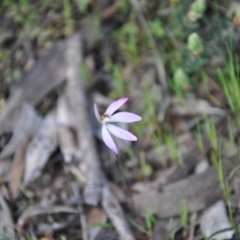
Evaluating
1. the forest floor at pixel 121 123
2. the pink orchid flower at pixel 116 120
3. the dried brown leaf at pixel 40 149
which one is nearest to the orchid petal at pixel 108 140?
the pink orchid flower at pixel 116 120

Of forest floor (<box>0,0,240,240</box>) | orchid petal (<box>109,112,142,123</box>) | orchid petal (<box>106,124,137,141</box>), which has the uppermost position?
orchid petal (<box>109,112,142,123</box>)

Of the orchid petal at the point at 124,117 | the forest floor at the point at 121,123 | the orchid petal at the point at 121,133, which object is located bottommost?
the forest floor at the point at 121,123

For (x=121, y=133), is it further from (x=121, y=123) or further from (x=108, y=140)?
(x=121, y=123)

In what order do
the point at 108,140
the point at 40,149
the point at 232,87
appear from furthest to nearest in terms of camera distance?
the point at 40,149, the point at 232,87, the point at 108,140

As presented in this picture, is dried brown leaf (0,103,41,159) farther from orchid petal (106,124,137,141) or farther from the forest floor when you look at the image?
orchid petal (106,124,137,141)

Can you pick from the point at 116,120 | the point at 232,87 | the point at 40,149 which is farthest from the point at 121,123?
the point at 116,120

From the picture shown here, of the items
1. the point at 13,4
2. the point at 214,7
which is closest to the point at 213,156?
the point at 214,7

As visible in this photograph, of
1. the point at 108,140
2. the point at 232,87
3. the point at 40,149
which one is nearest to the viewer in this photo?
the point at 108,140

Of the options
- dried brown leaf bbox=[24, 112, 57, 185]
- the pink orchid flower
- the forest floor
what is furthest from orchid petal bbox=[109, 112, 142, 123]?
dried brown leaf bbox=[24, 112, 57, 185]

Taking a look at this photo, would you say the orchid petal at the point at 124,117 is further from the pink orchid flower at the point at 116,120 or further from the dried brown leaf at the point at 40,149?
the dried brown leaf at the point at 40,149

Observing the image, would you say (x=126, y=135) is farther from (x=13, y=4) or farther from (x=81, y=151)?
(x=13, y=4)

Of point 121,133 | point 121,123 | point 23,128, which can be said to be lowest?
point 121,123
